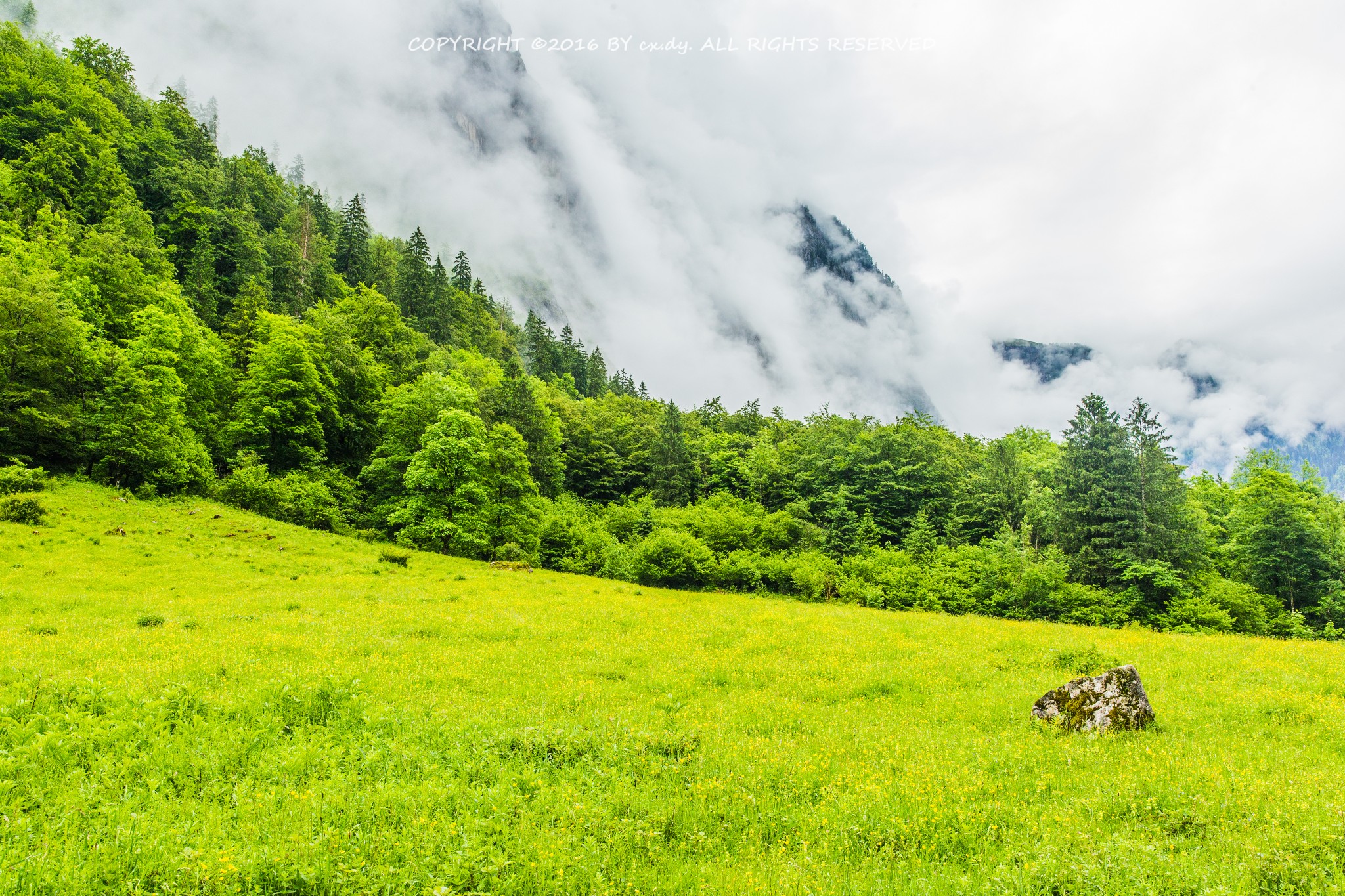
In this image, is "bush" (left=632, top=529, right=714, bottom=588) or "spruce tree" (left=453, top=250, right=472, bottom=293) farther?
"spruce tree" (left=453, top=250, right=472, bottom=293)

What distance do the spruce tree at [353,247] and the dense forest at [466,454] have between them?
1350cm

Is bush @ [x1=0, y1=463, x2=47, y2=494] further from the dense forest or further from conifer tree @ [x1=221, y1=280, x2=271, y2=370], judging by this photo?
conifer tree @ [x1=221, y1=280, x2=271, y2=370]

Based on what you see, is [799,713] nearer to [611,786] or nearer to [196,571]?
[611,786]

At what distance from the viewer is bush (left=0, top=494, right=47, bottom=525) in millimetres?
27812

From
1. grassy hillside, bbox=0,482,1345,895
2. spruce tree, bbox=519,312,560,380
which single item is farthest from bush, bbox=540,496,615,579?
spruce tree, bbox=519,312,560,380

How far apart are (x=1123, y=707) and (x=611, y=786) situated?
33.5ft

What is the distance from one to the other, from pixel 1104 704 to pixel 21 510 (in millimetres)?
46600

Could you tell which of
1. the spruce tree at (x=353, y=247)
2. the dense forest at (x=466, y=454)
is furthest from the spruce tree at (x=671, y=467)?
the spruce tree at (x=353, y=247)

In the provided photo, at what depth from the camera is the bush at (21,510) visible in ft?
91.2

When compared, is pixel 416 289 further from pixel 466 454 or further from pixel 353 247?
pixel 466 454

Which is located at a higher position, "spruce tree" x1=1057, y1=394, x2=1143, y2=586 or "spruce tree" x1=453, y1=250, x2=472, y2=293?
"spruce tree" x1=453, y1=250, x2=472, y2=293

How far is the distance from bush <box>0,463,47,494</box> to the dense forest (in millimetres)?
290

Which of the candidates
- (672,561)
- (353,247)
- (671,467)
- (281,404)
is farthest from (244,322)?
(672,561)

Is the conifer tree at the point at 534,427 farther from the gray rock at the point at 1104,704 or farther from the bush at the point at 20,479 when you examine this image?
the gray rock at the point at 1104,704
